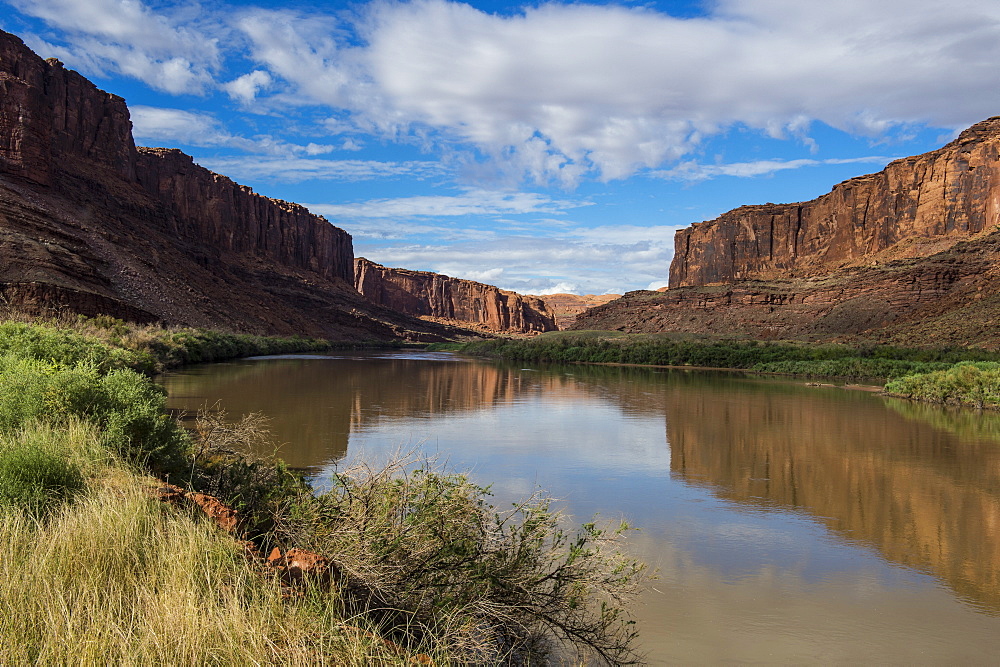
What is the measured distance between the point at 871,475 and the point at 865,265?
6629 cm

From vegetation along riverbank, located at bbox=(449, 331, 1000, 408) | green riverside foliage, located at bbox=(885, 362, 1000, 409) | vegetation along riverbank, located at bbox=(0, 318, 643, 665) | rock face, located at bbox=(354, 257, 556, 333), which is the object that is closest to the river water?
vegetation along riverbank, located at bbox=(0, 318, 643, 665)

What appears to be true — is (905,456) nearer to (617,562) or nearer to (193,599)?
(617,562)

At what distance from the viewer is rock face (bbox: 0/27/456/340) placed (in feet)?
129

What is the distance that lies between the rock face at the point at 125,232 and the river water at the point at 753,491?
20218 mm

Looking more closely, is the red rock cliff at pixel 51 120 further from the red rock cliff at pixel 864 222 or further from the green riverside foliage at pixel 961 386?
the red rock cliff at pixel 864 222

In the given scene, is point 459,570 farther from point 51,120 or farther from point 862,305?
point 51,120

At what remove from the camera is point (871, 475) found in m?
12.1

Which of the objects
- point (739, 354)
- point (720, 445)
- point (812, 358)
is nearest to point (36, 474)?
point (720, 445)

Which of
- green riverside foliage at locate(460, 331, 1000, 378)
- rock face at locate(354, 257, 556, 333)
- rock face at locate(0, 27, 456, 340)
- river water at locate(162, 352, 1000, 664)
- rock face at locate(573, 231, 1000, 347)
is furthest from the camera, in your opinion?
rock face at locate(354, 257, 556, 333)

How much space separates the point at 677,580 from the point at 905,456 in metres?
9.91

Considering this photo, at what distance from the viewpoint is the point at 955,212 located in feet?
239

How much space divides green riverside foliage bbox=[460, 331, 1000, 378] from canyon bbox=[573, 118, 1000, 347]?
13.9 feet

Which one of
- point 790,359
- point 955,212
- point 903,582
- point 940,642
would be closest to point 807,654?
point 940,642

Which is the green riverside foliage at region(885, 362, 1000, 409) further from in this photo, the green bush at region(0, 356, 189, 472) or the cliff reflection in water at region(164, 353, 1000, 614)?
the green bush at region(0, 356, 189, 472)
